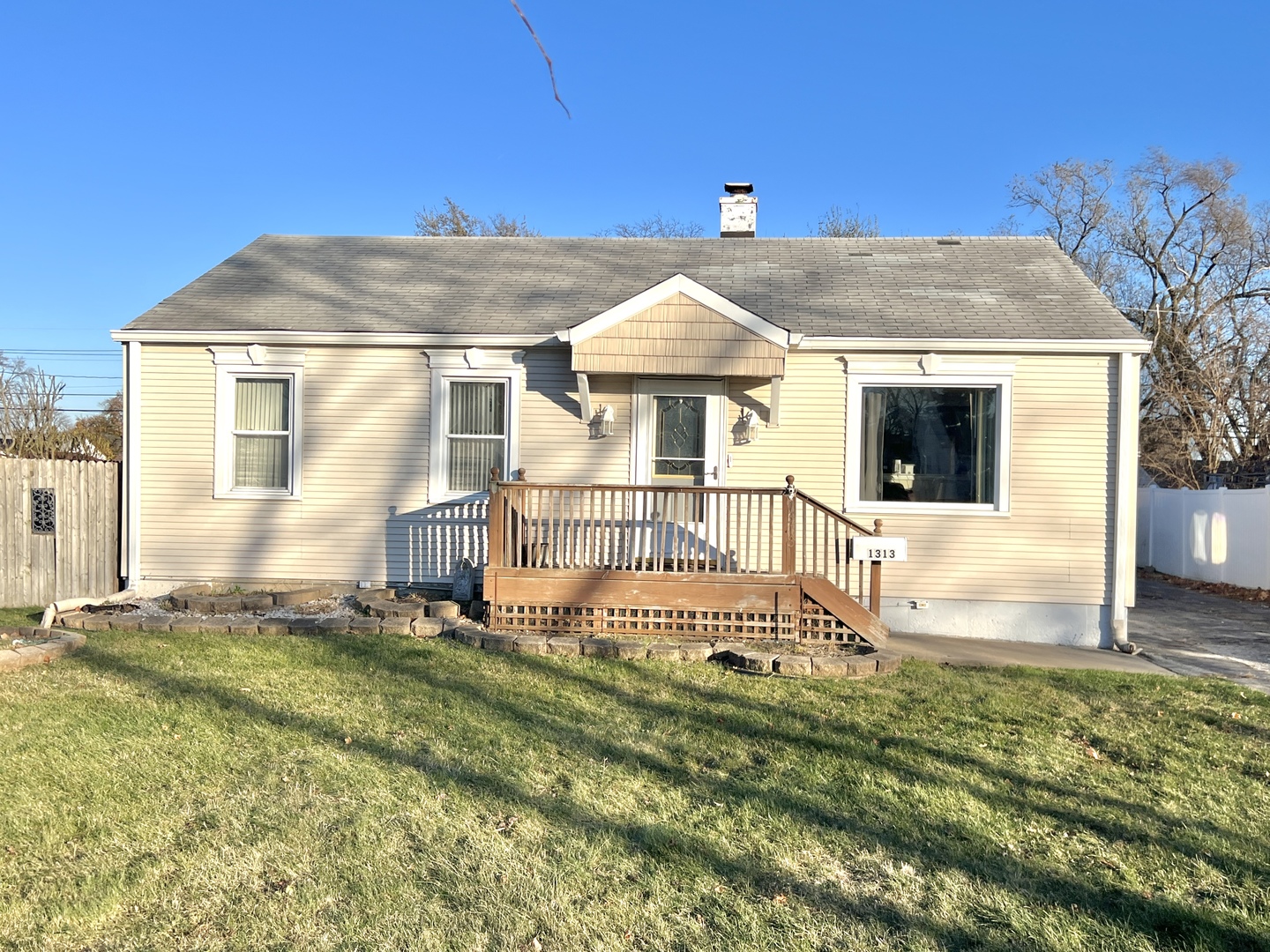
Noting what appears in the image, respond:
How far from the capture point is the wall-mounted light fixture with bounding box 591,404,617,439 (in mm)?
8695

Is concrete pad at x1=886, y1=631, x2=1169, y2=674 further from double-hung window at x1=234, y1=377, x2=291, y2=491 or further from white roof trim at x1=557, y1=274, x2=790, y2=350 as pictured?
double-hung window at x1=234, y1=377, x2=291, y2=491

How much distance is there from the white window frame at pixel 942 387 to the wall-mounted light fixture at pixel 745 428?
37.7 inches

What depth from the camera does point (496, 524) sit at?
24.7 feet

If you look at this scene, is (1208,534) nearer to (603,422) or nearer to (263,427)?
(603,422)

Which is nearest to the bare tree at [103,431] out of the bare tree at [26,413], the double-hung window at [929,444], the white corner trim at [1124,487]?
the bare tree at [26,413]

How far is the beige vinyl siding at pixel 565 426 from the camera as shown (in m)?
8.88

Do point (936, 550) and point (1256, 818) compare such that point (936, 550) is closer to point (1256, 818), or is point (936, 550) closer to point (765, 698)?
point (765, 698)

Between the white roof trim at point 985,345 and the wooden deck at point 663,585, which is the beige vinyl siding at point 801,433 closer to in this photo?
the white roof trim at point 985,345

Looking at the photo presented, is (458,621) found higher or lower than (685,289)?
lower

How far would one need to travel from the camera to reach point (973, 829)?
147 inches

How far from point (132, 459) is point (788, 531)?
7080 millimetres

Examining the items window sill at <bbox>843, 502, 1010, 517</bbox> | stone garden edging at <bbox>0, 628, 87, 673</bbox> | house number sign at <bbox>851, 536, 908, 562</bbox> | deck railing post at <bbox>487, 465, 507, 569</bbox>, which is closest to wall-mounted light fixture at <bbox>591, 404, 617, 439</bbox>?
deck railing post at <bbox>487, 465, 507, 569</bbox>

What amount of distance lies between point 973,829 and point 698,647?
128 inches

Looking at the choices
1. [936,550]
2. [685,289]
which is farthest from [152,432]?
[936,550]
